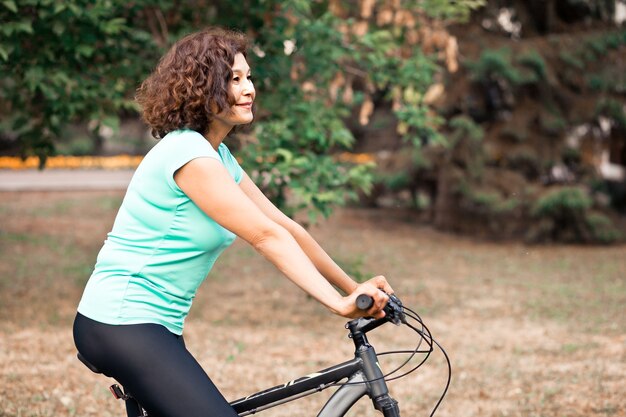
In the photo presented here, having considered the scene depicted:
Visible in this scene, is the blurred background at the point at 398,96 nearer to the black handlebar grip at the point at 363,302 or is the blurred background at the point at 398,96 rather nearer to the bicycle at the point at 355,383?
the bicycle at the point at 355,383

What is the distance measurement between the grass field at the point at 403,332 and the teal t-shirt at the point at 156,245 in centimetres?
331

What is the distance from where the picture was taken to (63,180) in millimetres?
26469

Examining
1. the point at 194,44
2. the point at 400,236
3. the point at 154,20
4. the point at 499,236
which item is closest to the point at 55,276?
the point at 154,20

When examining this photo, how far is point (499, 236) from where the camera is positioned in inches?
631

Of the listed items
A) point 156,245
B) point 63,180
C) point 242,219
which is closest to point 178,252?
point 156,245

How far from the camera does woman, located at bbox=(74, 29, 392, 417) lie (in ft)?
8.24

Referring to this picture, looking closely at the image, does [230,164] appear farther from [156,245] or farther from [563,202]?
[563,202]

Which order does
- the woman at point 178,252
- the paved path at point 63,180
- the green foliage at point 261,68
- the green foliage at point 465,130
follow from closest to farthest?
the woman at point 178,252
the green foliage at point 261,68
the green foliage at point 465,130
the paved path at point 63,180

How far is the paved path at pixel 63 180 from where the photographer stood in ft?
80.5

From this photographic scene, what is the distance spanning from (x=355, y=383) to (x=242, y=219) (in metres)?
0.61

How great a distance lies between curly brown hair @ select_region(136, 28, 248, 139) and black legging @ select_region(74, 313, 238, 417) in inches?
23.3

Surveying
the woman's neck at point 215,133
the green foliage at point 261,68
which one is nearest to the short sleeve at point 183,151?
the woman's neck at point 215,133

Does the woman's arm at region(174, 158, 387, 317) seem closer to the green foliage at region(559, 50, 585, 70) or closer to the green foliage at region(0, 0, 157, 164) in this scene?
the green foliage at region(0, 0, 157, 164)

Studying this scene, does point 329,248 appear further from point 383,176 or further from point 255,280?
point 255,280
